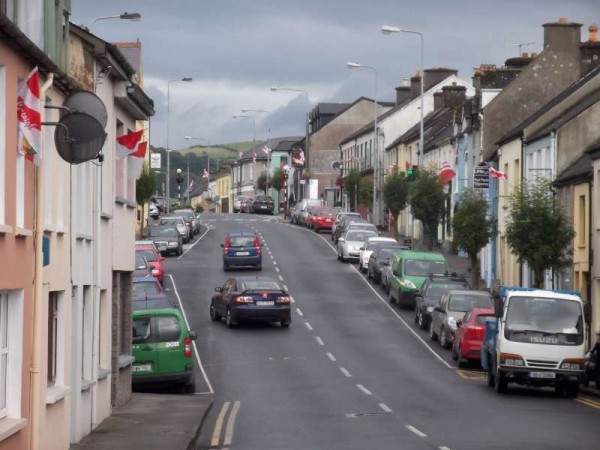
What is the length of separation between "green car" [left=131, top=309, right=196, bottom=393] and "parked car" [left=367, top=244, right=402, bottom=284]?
26.0 meters

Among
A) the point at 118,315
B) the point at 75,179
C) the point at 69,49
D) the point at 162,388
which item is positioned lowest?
the point at 162,388

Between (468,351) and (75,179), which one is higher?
(75,179)

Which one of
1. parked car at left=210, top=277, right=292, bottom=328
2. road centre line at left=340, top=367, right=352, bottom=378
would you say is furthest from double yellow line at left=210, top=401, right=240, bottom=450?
parked car at left=210, top=277, right=292, bottom=328

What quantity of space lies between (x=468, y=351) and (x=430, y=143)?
47.4 meters

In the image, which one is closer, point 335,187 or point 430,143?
point 430,143

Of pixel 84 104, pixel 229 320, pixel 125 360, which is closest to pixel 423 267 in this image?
pixel 229 320

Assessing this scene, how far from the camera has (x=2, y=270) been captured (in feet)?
45.3

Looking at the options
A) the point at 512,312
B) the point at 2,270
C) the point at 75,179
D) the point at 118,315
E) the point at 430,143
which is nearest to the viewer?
the point at 2,270

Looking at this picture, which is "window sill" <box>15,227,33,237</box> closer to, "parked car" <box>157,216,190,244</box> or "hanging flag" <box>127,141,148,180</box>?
"hanging flag" <box>127,141,148,180</box>

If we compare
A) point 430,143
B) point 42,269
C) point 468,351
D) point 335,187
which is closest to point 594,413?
point 468,351

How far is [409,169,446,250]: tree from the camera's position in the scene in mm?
65500

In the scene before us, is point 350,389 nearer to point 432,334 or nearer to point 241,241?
point 432,334

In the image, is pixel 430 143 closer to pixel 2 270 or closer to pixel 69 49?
pixel 69 49

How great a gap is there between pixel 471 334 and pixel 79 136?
19.8 m
